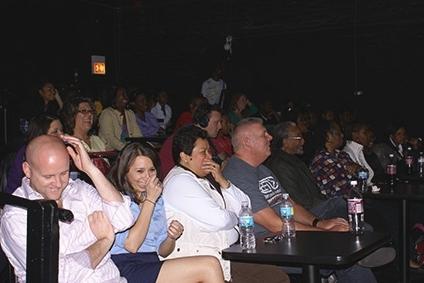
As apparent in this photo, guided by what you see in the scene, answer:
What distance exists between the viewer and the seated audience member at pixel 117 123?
23.8ft

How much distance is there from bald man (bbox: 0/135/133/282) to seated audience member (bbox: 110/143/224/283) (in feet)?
0.85

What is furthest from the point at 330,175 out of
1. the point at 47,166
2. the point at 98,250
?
the point at 47,166

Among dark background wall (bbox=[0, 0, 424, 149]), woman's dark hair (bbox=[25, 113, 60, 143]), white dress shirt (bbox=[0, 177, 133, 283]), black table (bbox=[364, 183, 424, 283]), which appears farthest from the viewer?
dark background wall (bbox=[0, 0, 424, 149])

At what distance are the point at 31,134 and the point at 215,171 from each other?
3.77 feet

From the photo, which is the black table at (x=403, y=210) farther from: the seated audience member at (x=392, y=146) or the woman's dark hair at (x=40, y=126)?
the woman's dark hair at (x=40, y=126)

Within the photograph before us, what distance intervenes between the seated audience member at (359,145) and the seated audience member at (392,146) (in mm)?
598

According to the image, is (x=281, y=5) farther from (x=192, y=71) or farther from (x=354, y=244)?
(x=354, y=244)

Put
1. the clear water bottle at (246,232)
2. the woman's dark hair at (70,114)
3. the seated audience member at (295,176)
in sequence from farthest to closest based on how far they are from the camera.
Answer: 1. the seated audience member at (295,176)
2. the woman's dark hair at (70,114)
3. the clear water bottle at (246,232)

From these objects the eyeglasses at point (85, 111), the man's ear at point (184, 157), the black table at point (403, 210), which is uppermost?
the eyeglasses at point (85, 111)

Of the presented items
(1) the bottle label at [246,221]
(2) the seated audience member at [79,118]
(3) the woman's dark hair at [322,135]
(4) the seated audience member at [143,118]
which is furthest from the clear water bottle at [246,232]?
(4) the seated audience member at [143,118]

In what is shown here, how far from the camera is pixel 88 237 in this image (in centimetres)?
268

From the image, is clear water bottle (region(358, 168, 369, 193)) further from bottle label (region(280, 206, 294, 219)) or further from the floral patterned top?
bottle label (region(280, 206, 294, 219))

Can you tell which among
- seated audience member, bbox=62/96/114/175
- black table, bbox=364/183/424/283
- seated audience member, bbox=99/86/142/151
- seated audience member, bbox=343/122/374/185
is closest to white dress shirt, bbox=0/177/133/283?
seated audience member, bbox=62/96/114/175

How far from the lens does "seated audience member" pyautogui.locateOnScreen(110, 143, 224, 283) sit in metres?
3.05
